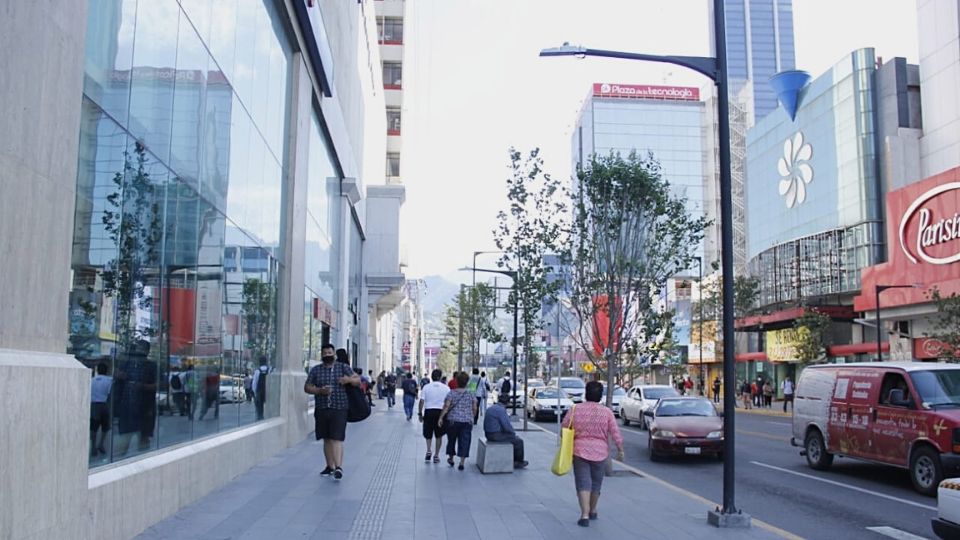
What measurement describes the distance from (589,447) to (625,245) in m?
7.80

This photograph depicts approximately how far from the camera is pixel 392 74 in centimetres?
6156

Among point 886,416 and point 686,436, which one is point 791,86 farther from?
point 886,416

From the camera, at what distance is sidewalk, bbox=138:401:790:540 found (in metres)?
8.67

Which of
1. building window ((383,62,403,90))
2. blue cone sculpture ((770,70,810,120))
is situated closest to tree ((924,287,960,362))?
blue cone sculpture ((770,70,810,120))

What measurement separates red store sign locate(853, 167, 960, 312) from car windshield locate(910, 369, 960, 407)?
2321 cm

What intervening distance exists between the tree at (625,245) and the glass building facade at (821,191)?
133 ft

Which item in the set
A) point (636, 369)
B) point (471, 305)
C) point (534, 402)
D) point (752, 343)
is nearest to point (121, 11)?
point (636, 369)

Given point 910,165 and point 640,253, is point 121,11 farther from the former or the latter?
point 910,165

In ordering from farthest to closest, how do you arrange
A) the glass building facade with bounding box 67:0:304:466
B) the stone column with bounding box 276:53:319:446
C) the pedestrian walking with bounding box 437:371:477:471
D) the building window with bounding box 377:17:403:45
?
the building window with bounding box 377:17:403:45 < the stone column with bounding box 276:53:319:446 < the pedestrian walking with bounding box 437:371:477:471 < the glass building facade with bounding box 67:0:304:466

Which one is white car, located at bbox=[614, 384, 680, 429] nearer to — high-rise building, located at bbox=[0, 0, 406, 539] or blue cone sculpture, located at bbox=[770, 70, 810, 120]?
high-rise building, located at bbox=[0, 0, 406, 539]

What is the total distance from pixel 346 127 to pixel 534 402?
1315 centimetres

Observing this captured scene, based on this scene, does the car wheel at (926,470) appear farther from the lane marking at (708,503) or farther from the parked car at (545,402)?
the parked car at (545,402)

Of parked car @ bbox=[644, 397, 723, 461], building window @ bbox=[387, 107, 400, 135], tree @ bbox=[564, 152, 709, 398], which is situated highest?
building window @ bbox=[387, 107, 400, 135]

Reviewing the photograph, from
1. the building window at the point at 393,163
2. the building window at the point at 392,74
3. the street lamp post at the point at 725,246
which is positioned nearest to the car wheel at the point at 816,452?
the street lamp post at the point at 725,246
